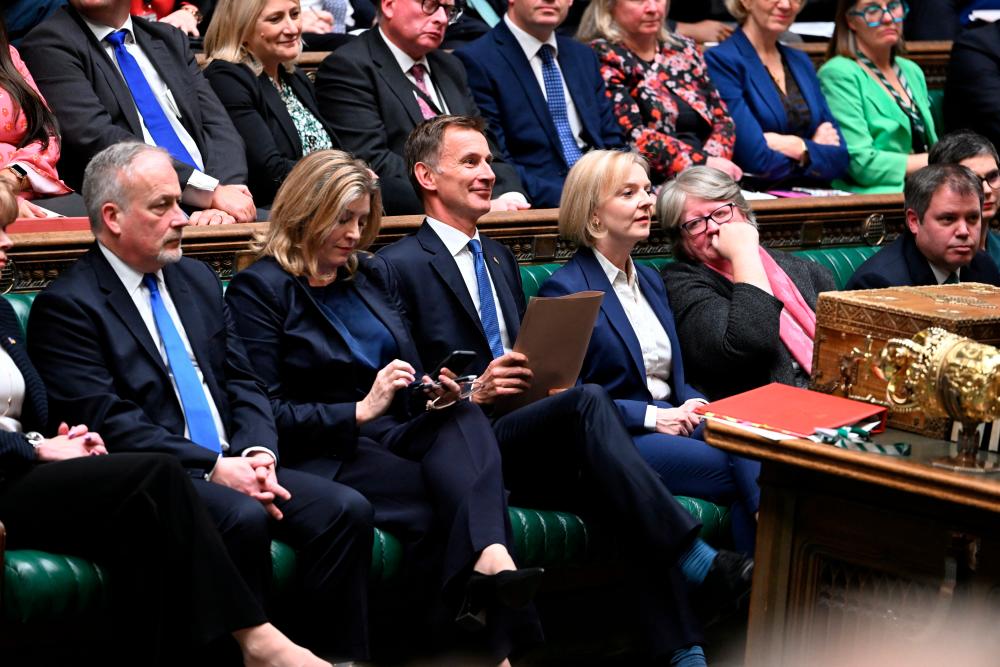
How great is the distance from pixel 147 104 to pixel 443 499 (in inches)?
61.0

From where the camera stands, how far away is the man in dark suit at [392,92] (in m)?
4.54

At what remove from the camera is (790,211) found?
4793mm

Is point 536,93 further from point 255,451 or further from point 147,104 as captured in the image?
point 255,451

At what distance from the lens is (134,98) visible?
425 cm

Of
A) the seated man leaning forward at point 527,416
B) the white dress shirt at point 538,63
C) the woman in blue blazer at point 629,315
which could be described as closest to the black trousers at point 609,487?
the seated man leaning forward at point 527,416

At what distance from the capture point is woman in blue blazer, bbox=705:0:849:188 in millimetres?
5398

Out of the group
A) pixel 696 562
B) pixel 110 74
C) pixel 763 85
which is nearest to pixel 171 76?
pixel 110 74

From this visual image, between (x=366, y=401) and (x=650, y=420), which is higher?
(x=366, y=401)

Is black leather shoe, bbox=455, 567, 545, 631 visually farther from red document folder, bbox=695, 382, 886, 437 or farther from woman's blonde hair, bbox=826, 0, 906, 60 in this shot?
woman's blonde hair, bbox=826, 0, 906, 60

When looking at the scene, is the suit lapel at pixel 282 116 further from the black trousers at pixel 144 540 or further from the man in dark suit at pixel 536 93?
the black trousers at pixel 144 540

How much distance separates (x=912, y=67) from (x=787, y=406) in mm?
3228

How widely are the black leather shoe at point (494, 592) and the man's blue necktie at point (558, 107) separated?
80.9 inches

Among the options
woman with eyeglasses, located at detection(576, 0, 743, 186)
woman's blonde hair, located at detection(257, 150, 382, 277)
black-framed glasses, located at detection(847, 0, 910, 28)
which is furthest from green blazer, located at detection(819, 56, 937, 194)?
woman's blonde hair, located at detection(257, 150, 382, 277)

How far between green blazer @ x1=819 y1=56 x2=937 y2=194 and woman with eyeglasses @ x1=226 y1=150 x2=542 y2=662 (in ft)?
8.41
